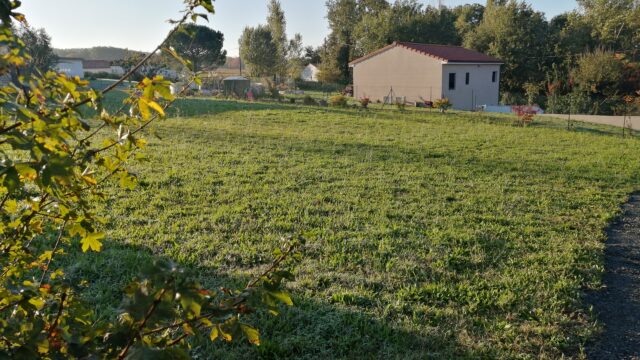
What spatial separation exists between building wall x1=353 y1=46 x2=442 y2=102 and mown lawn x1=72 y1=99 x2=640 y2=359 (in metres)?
16.6

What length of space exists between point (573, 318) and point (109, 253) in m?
3.94

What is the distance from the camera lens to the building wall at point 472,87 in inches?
1069

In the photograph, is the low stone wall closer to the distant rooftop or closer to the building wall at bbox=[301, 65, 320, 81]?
the building wall at bbox=[301, 65, 320, 81]

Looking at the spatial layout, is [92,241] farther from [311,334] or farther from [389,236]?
[389,236]

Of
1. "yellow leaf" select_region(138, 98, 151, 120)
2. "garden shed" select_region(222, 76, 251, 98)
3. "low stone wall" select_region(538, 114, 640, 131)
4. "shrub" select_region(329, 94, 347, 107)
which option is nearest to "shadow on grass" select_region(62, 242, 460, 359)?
"yellow leaf" select_region(138, 98, 151, 120)

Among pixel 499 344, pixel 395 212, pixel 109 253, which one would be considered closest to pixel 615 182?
pixel 395 212

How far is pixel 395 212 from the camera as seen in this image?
6.18 m

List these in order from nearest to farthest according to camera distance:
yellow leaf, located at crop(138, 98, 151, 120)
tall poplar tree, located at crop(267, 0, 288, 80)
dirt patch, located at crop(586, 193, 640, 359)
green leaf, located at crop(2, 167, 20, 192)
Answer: green leaf, located at crop(2, 167, 20, 192) → yellow leaf, located at crop(138, 98, 151, 120) → dirt patch, located at crop(586, 193, 640, 359) → tall poplar tree, located at crop(267, 0, 288, 80)

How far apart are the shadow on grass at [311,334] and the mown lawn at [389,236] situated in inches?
0.5

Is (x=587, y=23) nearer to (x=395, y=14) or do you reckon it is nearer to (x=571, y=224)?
(x=395, y=14)

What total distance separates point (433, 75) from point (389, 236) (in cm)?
2354

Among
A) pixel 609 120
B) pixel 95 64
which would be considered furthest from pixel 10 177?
pixel 95 64

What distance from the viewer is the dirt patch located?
3316 mm

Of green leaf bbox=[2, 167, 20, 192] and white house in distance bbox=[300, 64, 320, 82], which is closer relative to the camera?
green leaf bbox=[2, 167, 20, 192]
